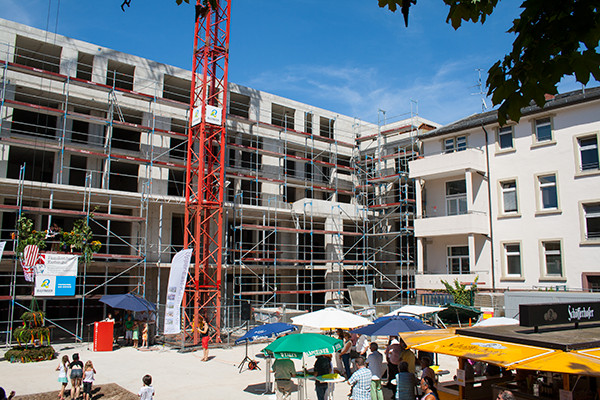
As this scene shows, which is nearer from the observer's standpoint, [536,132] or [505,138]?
[536,132]

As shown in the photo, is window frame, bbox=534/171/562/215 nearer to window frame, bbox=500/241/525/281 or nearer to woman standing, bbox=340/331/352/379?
window frame, bbox=500/241/525/281

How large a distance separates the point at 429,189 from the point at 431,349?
22.7 metres

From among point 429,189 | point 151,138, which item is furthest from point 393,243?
point 151,138

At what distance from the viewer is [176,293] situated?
20.3m

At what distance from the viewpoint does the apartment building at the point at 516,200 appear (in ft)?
79.5

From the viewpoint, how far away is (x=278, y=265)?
32875 millimetres

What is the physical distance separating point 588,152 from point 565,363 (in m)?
21.0

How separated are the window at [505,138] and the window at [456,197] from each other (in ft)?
10.1

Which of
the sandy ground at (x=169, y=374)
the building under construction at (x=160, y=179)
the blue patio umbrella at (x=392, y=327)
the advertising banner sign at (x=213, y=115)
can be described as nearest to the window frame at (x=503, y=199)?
the building under construction at (x=160, y=179)

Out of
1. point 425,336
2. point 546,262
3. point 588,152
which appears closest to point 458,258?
point 546,262

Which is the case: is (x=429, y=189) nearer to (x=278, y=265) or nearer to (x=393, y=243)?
(x=393, y=243)

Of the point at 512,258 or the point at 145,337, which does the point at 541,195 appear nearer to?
the point at 512,258

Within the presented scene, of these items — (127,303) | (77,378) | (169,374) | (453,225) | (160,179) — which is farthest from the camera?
(160,179)

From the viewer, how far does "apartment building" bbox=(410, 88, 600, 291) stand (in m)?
24.2
